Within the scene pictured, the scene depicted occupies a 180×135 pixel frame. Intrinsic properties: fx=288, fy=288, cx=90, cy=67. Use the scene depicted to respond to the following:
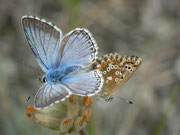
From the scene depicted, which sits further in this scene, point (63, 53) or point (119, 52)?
point (119, 52)

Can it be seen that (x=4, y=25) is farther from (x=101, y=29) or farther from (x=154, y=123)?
(x=154, y=123)

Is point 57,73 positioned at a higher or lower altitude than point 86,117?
higher

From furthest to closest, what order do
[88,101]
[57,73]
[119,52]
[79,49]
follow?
[119,52] → [79,49] → [57,73] → [88,101]

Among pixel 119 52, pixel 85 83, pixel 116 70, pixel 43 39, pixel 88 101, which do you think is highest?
pixel 119 52

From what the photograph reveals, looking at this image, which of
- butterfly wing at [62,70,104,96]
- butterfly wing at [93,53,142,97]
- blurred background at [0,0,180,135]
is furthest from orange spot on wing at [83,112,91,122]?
blurred background at [0,0,180,135]

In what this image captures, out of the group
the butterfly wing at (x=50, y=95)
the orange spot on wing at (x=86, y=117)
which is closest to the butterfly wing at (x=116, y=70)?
the orange spot on wing at (x=86, y=117)

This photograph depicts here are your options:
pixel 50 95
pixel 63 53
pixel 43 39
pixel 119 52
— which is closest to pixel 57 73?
pixel 63 53

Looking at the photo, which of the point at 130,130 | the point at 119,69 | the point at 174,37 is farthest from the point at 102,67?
the point at 174,37

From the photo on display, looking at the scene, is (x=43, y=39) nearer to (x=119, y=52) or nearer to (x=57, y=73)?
(x=57, y=73)
